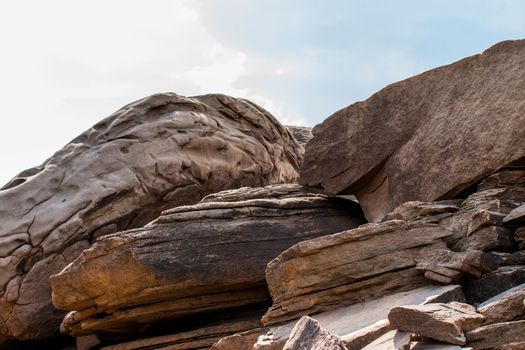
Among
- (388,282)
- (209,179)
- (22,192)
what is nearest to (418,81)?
Result: (388,282)

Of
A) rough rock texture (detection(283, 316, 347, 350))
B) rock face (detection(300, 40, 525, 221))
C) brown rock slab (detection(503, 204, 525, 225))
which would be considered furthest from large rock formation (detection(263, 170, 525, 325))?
rough rock texture (detection(283, 316, 347, 350))

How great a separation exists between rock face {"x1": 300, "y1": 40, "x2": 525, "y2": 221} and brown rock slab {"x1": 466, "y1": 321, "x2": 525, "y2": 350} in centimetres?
447

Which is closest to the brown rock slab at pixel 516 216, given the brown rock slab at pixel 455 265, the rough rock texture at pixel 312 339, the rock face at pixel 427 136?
the brown rock slab at pixel 455 265

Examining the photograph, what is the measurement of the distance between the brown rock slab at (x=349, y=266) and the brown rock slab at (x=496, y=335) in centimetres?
273

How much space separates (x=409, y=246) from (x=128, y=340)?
6.35 metres

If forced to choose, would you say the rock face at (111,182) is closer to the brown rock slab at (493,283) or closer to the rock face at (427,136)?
the rock face at (427,136)

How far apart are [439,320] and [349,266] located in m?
3.12

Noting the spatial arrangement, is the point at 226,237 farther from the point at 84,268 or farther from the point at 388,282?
the point at 388,282

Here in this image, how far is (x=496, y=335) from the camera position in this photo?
604cm

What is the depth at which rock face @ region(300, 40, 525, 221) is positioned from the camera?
10.5 m

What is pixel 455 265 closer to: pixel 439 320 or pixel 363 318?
pixel 363 318

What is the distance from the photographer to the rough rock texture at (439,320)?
5988mm

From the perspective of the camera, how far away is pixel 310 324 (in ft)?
22.3

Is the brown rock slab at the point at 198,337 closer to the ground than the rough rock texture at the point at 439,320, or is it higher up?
closer to the ground
